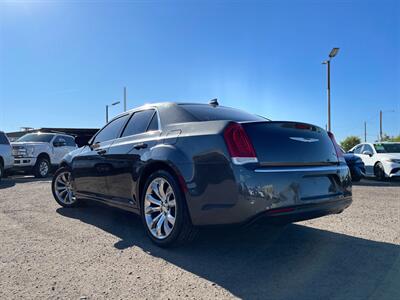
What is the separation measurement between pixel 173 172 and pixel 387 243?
7.89ft

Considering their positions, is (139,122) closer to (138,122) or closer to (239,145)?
(138,122)

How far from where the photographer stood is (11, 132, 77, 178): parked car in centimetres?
1289

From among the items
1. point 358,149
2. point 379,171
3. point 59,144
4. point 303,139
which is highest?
point 303,139

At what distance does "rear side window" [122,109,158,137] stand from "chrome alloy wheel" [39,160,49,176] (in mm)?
9930

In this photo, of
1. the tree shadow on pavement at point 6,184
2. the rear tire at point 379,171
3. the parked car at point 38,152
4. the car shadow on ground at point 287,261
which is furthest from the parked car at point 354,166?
the parked car at point 38,152

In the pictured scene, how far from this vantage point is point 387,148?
12.3 meters

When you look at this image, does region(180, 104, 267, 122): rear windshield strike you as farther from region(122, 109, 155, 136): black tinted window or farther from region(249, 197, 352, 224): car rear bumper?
region(249, 197, 352, 224): car rear bumper

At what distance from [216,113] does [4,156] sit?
995 cm

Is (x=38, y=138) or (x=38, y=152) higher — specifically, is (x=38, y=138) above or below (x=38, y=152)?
above

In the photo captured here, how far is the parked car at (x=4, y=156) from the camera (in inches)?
452

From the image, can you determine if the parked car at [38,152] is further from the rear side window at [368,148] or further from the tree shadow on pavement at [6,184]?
the rear side window at [368,148]

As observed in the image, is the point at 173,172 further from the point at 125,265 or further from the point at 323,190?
the point at 323,190

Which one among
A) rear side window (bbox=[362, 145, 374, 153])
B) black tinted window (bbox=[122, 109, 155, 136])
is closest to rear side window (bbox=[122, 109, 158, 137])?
black tinted window (bbox=[122, 109, 155, 136])

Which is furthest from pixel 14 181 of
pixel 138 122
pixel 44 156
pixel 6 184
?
pixel 138 122
